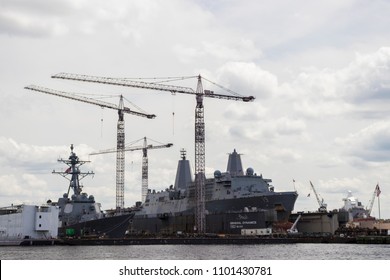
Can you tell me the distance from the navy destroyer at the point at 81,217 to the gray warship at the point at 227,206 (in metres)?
16.4

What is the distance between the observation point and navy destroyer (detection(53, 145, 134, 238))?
133000mm

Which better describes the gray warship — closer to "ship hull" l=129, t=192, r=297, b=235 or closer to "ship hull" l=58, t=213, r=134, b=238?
"ship hull" l=129, t=192, r=297, b=235

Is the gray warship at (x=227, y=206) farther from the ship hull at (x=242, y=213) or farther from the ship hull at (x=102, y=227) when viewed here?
the ship hull at (x=102, y=227)

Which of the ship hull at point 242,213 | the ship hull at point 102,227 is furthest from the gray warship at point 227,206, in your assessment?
the ship hull at point 102,227

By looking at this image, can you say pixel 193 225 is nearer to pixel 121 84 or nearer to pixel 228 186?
pixel 228 186

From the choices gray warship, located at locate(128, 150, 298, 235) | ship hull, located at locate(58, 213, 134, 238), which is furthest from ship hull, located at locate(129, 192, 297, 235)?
ship hull, located at locate(58, 213, 134, 238)

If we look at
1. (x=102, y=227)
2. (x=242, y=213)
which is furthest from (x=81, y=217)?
(x=242, y=213)

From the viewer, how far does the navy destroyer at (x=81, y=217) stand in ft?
436

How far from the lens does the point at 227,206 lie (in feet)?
455

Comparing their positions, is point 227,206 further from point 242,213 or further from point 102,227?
point 102,227

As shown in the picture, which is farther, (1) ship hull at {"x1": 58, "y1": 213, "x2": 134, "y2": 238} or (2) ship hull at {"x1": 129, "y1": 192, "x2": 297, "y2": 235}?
(1) ship hull at {"x1": 58, "y1": 213, "x2": 134, "y2": 238}

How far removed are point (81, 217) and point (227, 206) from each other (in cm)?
2924

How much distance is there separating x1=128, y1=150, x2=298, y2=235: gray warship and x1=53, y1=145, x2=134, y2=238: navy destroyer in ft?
53.8

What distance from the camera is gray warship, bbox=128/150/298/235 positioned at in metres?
132
